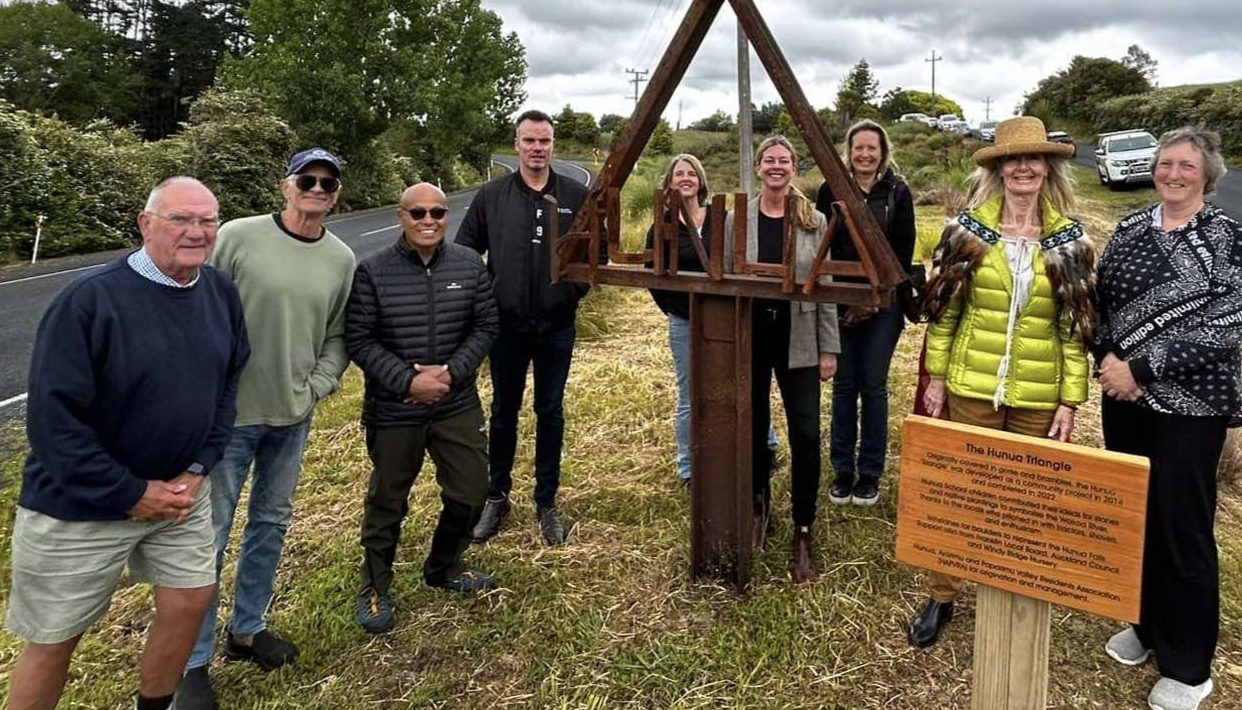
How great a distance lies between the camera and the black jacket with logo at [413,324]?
2.79 metres

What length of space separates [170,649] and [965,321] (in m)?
2.87

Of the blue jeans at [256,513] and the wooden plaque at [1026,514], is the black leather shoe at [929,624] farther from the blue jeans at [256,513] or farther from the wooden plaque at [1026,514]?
the blue jeans at [256,513]

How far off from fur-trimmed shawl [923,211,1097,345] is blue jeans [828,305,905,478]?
0.89m

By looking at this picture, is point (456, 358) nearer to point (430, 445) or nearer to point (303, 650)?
point (430, 445)

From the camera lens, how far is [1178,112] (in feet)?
94.5

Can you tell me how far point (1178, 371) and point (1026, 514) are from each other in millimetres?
827

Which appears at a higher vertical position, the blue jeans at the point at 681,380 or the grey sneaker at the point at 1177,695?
the blue jeans at the point at 681,380

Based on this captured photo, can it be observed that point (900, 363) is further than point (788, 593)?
Yes

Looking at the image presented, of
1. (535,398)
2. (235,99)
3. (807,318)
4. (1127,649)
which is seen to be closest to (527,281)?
(535,398)

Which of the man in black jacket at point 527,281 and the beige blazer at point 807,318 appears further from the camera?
the man in black jacket at point 527,281

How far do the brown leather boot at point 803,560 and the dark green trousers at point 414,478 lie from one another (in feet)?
4.60

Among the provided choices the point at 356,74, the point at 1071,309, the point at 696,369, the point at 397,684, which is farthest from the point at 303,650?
the point at 356,74

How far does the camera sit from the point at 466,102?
31625 mm

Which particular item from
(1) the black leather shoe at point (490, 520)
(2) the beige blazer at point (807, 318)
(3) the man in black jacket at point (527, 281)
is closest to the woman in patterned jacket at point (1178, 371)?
(2) the beige blazer at point (807, 318)
